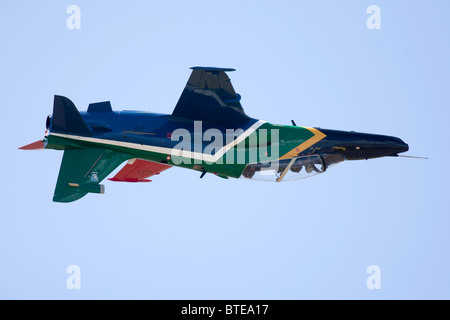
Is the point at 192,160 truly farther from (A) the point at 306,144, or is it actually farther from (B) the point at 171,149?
(A) the point at 306,144

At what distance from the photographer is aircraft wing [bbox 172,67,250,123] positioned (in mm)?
40000

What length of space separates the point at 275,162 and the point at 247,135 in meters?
1.48

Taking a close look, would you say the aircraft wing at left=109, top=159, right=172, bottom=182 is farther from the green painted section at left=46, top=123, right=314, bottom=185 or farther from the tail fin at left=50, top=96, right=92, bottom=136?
the tail fin at left=50, top=96, right=92, bottom=136

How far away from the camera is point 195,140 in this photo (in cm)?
4059

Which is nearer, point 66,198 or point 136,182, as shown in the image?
point 66,198

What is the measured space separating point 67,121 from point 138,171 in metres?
3.66

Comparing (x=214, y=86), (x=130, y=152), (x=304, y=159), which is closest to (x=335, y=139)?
(x=304, y=159)

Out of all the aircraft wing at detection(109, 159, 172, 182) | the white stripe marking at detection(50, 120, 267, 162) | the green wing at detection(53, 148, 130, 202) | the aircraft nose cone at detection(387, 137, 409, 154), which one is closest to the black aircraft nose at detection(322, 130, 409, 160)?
the aircraft nose cone at detection(387, 137, 409, 154)

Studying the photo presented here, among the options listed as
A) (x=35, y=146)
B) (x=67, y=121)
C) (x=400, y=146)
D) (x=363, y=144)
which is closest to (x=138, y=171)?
(x=67, y=121)

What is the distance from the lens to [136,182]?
140 ft

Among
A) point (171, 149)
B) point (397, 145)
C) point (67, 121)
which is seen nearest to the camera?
point (67, 121)

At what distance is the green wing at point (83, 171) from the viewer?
3978cm

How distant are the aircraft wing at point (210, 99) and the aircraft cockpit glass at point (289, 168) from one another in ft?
6.22

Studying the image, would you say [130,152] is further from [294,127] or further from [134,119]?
[294,127]
